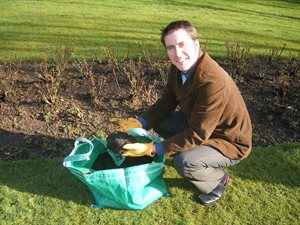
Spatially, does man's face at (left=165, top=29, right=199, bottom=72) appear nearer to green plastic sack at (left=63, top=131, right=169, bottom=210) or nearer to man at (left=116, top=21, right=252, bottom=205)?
man at (left=116, top=21, right=252, bottom=205)

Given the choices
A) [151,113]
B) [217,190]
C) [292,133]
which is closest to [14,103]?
[151,113]

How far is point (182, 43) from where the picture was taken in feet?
7.76

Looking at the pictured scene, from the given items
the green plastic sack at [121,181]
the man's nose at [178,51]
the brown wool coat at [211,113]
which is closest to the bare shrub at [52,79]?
the green plastic sack at [121,181]

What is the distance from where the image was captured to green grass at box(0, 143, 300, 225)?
8.61 feet

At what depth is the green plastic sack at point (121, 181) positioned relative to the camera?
2.49 metres

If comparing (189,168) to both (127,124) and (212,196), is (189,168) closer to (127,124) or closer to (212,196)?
(212,196)

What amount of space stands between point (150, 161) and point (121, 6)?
21.0ft

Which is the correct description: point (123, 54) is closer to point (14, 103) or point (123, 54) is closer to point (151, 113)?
point (14, 103)

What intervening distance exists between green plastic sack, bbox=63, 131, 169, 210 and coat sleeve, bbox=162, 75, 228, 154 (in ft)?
0.77

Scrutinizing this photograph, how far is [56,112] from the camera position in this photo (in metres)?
3.71

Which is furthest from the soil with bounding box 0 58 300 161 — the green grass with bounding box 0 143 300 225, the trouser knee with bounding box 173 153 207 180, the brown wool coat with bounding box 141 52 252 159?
the trouser knee with bounding box 173 153 207 180

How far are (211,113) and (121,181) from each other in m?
0.76

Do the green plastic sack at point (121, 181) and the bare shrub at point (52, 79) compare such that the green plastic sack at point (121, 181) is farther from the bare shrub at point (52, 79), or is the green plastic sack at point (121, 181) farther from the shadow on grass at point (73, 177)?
the bare shrub at point (52, 79)

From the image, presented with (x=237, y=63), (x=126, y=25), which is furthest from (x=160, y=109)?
(x=126, y=25)
